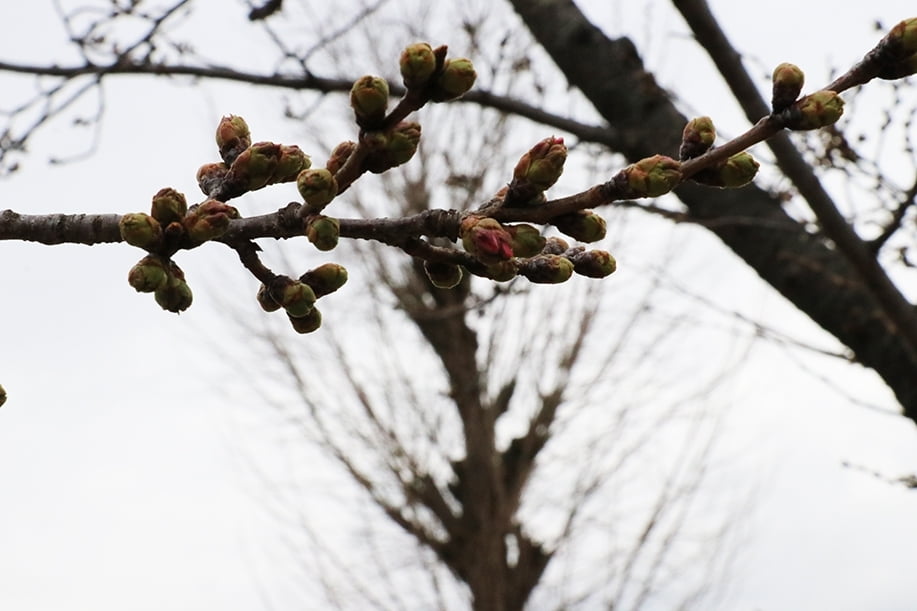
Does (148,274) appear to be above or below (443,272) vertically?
below

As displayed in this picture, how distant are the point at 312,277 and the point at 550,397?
24.5 feet

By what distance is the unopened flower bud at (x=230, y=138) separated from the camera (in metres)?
1.19

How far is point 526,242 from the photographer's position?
0.93m

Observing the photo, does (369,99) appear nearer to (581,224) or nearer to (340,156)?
(340,156)

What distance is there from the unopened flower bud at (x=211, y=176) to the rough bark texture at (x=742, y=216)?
2.18m

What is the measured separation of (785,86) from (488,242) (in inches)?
13.1

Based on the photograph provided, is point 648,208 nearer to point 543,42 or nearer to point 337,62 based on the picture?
point 543,42

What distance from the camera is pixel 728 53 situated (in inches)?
109

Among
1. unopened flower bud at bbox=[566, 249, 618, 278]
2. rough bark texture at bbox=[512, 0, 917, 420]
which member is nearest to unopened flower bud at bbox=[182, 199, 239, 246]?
unopened flower bud at bbox=[566, 249, 618, 278]

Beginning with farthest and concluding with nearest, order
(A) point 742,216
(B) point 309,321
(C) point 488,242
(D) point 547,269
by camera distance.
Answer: (A) point 742,216
(B) point 309,321
(D) point 547,269
(C) point 488,242

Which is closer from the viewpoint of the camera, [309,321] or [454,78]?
[454,78]

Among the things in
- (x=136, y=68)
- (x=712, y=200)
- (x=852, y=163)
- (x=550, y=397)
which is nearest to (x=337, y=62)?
(x=550, y=397)

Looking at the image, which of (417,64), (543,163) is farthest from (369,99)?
(543,163)

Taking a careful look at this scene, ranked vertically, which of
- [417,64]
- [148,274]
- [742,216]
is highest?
[742,216]
